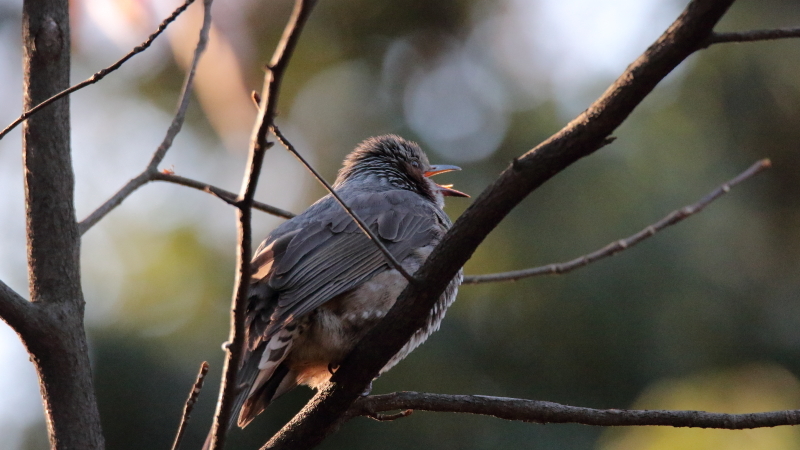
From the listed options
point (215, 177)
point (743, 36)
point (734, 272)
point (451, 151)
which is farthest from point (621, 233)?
point (743, 36)

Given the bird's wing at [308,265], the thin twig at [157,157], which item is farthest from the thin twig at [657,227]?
the thin twig at [157,157]

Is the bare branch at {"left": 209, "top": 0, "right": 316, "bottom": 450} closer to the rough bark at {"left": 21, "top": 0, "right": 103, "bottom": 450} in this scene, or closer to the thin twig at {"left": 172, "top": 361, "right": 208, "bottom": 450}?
the thin twig at {"left": 172, "top": 361, "right": 208, "bottom": 450}

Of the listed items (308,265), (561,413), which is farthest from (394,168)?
(561,413)

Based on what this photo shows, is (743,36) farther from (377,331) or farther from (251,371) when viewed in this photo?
(251,371)

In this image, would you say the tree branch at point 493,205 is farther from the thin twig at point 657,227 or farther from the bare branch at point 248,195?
the bare branch at point 248,195

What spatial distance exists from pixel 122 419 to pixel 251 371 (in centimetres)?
373

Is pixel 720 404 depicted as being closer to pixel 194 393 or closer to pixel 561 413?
pixel 561 413

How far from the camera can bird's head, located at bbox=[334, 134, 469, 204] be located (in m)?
5.59

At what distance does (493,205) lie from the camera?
103 inches

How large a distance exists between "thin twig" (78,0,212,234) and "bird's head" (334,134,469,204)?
1888 mm

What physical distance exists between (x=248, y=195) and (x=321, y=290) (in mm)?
1670

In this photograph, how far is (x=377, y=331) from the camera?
10.3ft

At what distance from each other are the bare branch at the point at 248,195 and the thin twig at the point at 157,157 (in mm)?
1131

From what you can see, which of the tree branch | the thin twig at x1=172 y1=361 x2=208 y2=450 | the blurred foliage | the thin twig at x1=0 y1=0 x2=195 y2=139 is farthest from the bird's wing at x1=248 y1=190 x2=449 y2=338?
the blurred foliage
